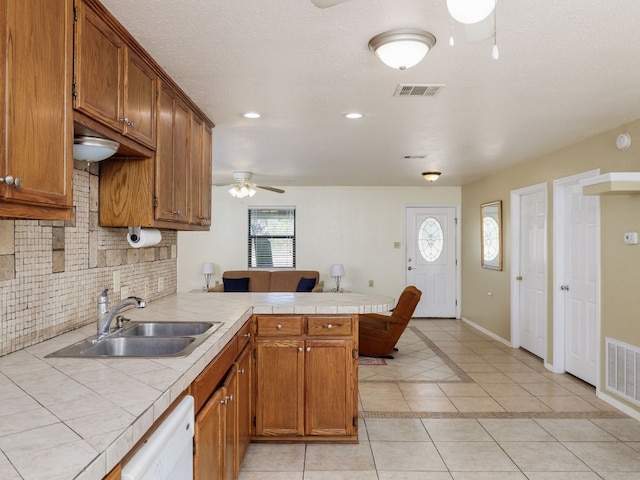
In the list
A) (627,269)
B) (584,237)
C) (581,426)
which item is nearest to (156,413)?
(581,426)

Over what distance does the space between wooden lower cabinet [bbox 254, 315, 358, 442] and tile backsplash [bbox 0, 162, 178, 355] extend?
937 millimetres

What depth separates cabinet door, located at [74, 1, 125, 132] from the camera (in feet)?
5.56

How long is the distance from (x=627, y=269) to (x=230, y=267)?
19.4ft

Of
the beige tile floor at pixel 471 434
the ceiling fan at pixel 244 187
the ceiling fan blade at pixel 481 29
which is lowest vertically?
the beige tile floor at pixel 471 434

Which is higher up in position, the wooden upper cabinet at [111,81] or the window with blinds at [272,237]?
the wooden upper cabinet at [111,81]

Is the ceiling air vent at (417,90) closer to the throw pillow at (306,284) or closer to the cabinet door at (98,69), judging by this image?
the cabinet door at (98,69)

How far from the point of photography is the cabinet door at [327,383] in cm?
300

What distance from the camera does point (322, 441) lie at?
308cm

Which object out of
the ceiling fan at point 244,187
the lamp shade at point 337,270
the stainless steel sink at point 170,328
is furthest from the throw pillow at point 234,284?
the stainless steel sink at point 170,328

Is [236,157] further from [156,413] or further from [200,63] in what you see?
[156,413]

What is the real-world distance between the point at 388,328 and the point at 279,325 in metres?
2.53

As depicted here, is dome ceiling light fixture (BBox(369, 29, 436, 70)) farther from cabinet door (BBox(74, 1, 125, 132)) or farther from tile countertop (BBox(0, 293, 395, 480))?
tile countertop (BBox(0, 293, 395, 480))

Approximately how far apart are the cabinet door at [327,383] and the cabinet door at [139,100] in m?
1.57

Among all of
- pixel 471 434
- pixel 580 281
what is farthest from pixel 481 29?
pixel 580 281
